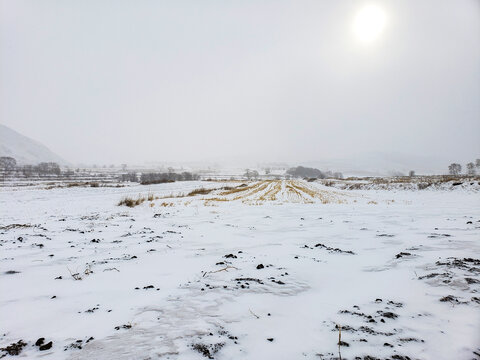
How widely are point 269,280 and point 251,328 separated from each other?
1.33 meters

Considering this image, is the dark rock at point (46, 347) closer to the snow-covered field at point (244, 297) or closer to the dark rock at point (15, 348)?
the snow-covered field at point (244, 297)

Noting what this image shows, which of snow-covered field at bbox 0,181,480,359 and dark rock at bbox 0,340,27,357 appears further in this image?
snow-covered field at bbox 0,181,480,359

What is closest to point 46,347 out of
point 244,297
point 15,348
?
point 15,348

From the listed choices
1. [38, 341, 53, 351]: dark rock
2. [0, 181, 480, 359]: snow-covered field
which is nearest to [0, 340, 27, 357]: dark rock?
[0, 181, 480, 359]: snow-covered field

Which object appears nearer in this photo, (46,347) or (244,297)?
(46,347)

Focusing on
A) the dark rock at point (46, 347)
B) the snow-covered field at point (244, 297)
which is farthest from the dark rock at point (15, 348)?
the dark rock at point (46, 347)

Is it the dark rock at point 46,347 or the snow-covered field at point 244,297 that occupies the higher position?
the dark rock at point 46,347

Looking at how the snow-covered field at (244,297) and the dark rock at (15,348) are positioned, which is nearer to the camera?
the dark rock at (15,348)

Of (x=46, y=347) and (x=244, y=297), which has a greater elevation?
(x=46, y=347)

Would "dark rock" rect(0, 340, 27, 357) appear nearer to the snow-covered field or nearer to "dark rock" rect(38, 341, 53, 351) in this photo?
the snow-covered field

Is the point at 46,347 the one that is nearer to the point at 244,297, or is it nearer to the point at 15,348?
the point at 15,348

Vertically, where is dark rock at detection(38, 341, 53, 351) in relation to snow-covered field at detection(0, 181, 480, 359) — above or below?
above

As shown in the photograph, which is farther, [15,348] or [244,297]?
[244,297]

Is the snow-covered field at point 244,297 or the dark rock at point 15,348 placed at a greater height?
the dark rock at point 15,348
